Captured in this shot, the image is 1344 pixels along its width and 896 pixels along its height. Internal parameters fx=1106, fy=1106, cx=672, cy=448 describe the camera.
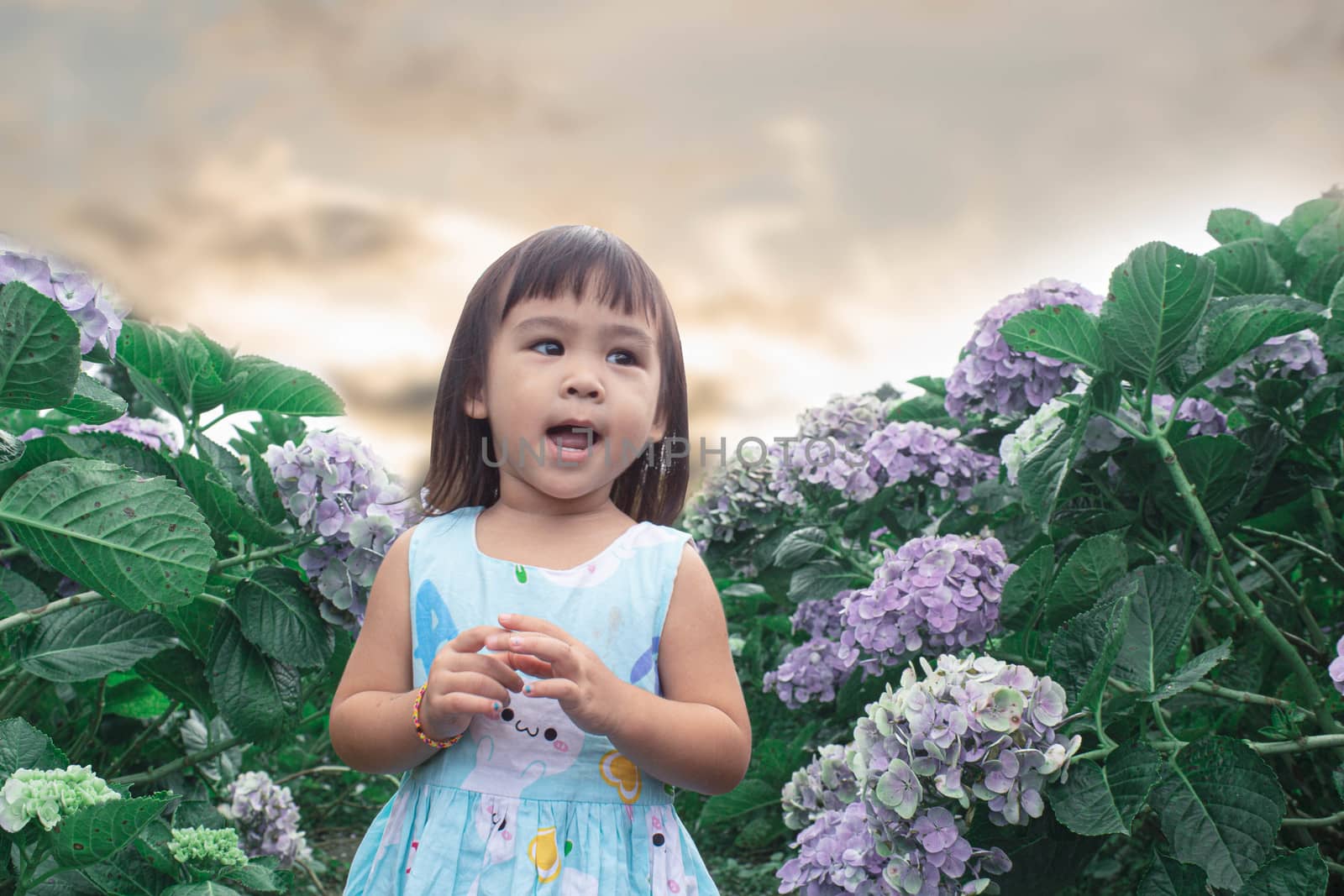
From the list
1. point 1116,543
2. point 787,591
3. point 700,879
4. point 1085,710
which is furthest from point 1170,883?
point 787,591

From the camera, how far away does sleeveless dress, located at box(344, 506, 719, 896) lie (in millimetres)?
1275

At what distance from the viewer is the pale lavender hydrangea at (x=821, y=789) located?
212 cm

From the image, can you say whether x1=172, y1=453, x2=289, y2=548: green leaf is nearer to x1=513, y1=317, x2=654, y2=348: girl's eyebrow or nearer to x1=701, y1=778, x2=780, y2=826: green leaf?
x1=513, y1=317, x2=654, y2=348: girl's eyebrow

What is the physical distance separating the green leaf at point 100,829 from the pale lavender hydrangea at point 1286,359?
71.7 inches

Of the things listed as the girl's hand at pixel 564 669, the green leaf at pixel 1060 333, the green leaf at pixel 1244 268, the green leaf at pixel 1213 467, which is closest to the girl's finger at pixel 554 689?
the girl's hand at pixel 564 669

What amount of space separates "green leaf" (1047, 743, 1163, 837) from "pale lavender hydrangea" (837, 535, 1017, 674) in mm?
375

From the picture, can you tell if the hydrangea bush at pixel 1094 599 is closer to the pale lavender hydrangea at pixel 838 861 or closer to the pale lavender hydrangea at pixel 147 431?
the pale lavender hydrangea at pixel 838 861

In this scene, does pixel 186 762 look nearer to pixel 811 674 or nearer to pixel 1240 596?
pixel 811 674

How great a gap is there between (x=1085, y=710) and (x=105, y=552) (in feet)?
4.30

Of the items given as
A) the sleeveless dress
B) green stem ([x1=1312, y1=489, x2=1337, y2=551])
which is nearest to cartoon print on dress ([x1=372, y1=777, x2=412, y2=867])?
the sleeveless dress

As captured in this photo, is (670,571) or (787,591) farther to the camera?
(787,591)

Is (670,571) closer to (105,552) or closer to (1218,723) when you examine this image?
(105,552)

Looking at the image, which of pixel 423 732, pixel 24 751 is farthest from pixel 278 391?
pixel 423 732

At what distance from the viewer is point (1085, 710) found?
4.98ft
